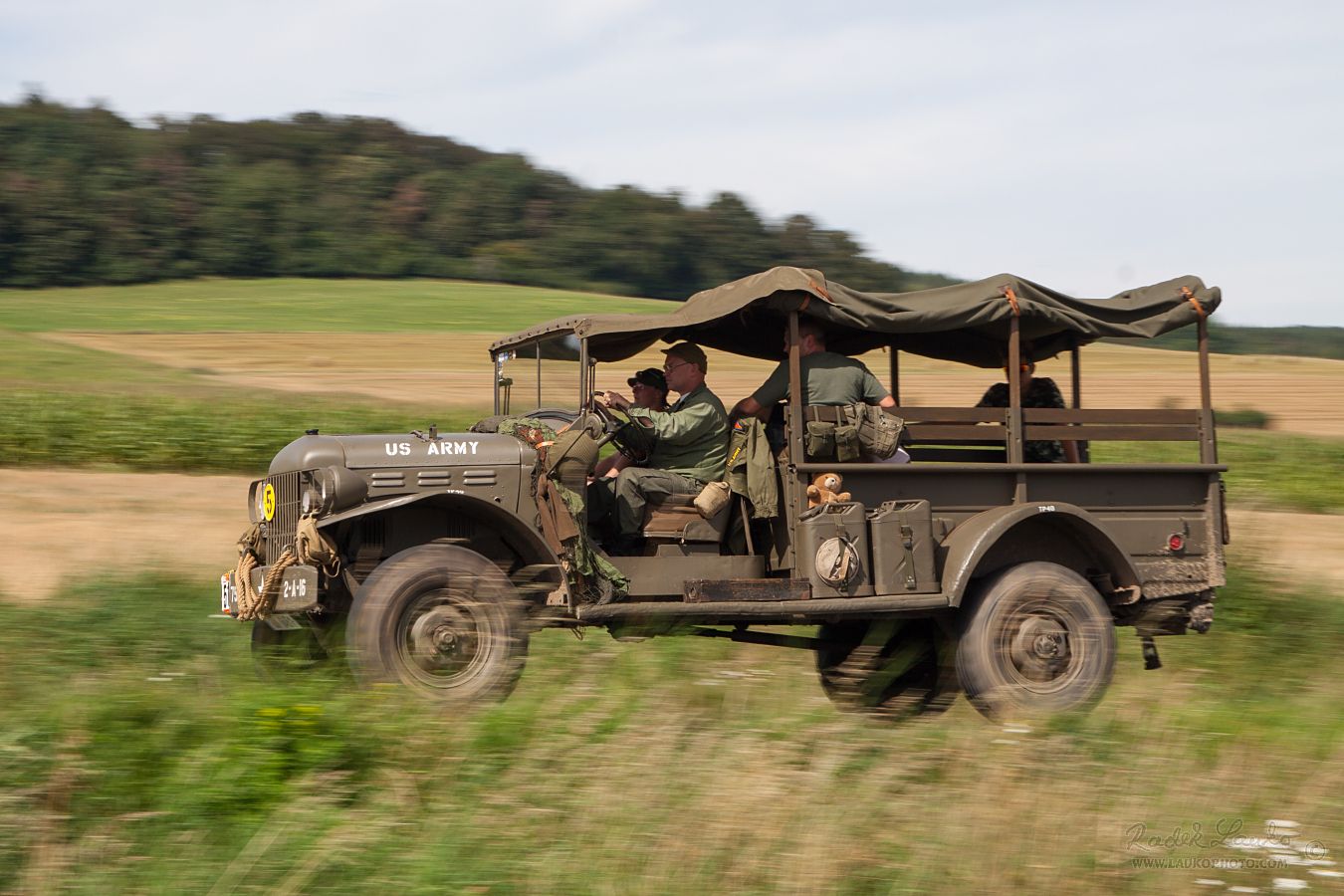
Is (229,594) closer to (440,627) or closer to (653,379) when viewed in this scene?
(440,627)

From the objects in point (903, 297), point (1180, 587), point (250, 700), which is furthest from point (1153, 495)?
point (250, 700)

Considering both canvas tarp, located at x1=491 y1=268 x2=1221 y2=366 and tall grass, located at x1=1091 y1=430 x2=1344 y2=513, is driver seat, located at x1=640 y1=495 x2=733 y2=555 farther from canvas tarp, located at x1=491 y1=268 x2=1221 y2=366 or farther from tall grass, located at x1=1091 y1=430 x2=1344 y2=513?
tall grass, located at x1=1091 y1=430 x2=1344 y2=513

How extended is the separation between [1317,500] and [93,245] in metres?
31.0

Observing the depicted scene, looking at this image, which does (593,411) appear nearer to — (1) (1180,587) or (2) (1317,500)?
(1) (1180,587)

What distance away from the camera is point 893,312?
6.32 m

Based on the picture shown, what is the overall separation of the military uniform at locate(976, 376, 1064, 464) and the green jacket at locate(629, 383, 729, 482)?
1.83m

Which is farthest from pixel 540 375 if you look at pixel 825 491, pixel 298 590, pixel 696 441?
pixel 298 590

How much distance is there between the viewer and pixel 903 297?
640 centimetres

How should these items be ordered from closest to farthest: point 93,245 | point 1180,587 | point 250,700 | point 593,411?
point 250,700 → point 593,411 → point 1180,587 → point 93,245

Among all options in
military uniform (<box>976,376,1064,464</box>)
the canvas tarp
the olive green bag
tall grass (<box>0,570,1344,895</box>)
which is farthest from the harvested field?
military uniform (<box>976,376,1064,464</box>)

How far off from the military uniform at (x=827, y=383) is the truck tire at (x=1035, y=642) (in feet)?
3.82

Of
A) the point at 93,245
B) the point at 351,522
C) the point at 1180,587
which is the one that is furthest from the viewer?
the point at 93,245

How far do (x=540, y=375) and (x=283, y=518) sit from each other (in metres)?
1.70

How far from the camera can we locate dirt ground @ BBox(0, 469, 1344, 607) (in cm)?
972
